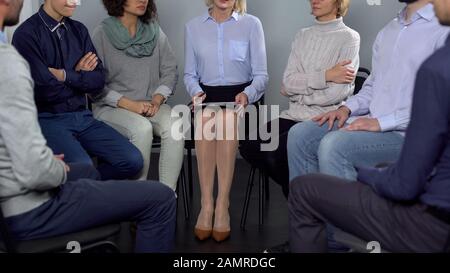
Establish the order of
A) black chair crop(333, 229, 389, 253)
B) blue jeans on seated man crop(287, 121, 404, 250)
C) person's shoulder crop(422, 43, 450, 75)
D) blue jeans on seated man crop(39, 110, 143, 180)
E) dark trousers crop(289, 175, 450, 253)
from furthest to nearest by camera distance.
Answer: blue jeans on seated man crop(39, 110, 143, 180), blue jeans on seated man crop(287, 121, 404, 250), black chair crop(333, 229, 389, 253), dark trousers crop(289, 175, 450, 253), person's shoulder crop(422, 43, 450, 75)

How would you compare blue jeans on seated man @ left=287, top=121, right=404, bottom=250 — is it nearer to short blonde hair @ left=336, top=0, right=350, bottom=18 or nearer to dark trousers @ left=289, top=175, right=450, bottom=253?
dark trousers @ left=289, top=175, right=450, bottom=253

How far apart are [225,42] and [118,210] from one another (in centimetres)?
159

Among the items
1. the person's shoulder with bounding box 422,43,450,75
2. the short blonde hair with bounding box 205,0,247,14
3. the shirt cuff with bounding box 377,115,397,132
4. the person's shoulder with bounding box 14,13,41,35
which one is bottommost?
the shirt cuff with bounding box 377,115,397,132

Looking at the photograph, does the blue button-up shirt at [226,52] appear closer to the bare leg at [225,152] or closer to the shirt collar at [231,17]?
the shirt collar at [231,17]

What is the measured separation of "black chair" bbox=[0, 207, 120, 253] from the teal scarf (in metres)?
1.48

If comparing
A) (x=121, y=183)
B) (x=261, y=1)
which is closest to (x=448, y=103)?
(x=121, y=183)

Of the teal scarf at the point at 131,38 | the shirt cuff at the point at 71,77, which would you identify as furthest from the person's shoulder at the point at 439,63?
the teal scarf at the point at 131,38

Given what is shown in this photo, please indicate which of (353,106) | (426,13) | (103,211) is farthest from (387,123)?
(103,211)

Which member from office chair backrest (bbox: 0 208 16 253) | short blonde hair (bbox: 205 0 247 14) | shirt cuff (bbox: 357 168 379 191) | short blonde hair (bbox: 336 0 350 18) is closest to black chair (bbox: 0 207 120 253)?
office chair backrest (bbox: 0 208 16 253)

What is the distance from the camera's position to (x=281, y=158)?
9.46 ft

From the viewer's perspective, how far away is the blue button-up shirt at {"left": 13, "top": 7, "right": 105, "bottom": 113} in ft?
9.02

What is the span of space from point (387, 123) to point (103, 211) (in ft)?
3.78

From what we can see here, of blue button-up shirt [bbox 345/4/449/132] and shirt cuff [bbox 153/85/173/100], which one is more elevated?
blue button-up shirt [bbox 345/4/449/132]

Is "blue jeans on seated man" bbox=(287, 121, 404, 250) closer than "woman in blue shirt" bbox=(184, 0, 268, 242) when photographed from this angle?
Yes
